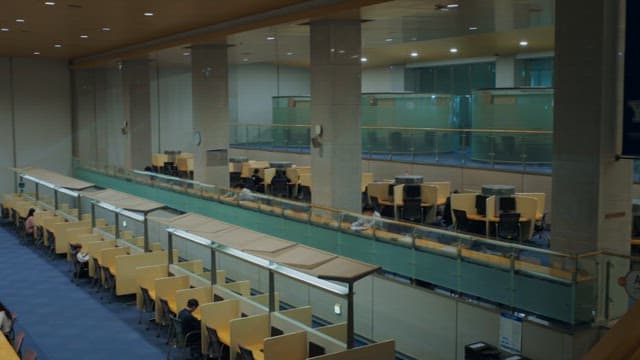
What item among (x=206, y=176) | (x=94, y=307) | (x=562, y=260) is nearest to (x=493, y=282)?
(x=562, y=260)

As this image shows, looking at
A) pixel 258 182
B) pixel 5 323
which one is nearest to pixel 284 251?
pixel 5 323

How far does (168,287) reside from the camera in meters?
12.6

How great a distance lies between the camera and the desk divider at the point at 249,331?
9.91 meters

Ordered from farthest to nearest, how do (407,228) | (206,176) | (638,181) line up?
(206,176) < (638,181) < (407,228)

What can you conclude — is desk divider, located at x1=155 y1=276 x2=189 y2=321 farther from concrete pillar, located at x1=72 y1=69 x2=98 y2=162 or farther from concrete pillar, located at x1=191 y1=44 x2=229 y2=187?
concrete pillar, located at x1=72 y1=69 x2=98 y2=162

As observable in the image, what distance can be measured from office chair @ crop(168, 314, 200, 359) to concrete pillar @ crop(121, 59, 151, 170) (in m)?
14.6

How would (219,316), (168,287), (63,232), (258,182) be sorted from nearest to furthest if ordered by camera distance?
(219,316)
(168,287)
(63,232)
(258,182)

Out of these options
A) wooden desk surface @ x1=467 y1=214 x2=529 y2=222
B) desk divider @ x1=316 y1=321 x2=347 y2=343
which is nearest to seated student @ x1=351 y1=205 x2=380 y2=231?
desk divider @ x1=316 y1=321 x2=347 y2=343

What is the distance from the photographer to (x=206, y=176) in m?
19.4

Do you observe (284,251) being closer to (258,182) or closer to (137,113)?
(258,182)

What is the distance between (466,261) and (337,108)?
522 cm

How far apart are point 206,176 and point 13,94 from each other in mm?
11747

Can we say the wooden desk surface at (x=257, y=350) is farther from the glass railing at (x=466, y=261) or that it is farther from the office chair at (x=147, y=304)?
the office chair at (x=147, y=304)

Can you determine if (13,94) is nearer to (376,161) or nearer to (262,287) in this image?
(376,161)
